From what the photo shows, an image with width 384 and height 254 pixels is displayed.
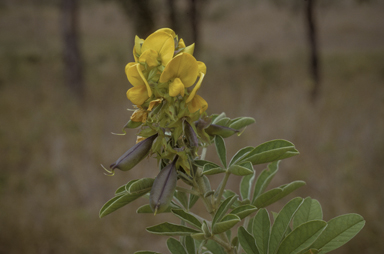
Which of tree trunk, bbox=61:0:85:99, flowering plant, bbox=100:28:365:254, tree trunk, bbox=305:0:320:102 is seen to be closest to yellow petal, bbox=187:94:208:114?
flowering plant, bbox=100:28:365:254

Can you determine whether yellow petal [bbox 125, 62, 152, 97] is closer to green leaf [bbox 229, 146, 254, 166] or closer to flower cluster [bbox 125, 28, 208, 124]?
flower cluster [bbox 125, 28, 208, 124]

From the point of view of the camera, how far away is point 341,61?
6652mm

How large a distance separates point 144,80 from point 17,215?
8.68 ft

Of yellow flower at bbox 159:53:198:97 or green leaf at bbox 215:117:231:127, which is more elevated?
yellow flower at bbox 159:53:198:97

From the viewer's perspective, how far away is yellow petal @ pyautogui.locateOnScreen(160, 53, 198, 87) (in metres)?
0.41

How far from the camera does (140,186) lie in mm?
453

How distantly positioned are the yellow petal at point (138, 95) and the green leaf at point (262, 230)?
0.95ft

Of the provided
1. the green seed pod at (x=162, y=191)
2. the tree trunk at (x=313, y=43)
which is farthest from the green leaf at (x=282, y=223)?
the tree trunk at (x=313, y=43)

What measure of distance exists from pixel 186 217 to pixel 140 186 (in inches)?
4.0

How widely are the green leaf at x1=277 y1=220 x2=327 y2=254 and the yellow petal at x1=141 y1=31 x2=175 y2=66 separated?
0.33 m

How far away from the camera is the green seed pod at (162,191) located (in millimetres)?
401

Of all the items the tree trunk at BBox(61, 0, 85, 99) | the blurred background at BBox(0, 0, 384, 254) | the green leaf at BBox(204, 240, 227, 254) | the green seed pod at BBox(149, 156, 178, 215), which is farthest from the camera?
the tree trunk at BBox(61, 0, 85, 99)

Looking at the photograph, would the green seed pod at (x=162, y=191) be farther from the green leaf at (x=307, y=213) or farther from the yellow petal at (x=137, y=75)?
the green leaf at (x=307, y=213)

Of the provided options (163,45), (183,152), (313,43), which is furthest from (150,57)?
(313,43)
